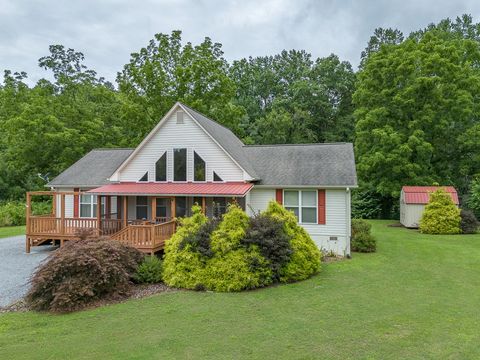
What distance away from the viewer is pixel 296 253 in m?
11.3

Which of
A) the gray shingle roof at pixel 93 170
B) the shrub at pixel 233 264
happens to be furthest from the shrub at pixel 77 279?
the gray shingle roof at pixel 93 170

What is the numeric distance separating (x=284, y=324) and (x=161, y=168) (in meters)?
10.8

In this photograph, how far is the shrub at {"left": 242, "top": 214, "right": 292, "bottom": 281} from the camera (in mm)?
10844

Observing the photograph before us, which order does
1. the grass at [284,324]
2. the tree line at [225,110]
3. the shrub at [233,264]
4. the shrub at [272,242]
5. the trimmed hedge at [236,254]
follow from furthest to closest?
the tree line at [225,110]
the shrub at [272,242]
the trimmed hedge at [236,254]
the shrub at [233,264]
the grass at [284,324]

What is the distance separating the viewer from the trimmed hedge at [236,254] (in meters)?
10.4

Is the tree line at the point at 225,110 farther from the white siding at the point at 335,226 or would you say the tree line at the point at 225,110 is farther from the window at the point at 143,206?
the white siding at the point at 335,226

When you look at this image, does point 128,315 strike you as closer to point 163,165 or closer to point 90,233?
point 90,233

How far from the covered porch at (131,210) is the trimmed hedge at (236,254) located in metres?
2.40

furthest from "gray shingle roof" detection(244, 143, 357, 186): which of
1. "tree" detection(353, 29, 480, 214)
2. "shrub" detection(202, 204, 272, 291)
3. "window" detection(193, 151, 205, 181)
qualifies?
"tree" detection(353, 29, 480, 214)

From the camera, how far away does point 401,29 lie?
40250mm

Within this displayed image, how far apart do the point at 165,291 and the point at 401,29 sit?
42.6 metres

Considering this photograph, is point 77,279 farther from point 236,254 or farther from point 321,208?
point 321,208

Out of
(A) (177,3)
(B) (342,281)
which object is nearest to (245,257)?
(B) (342,281)

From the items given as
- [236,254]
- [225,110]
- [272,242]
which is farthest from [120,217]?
[225,110]
